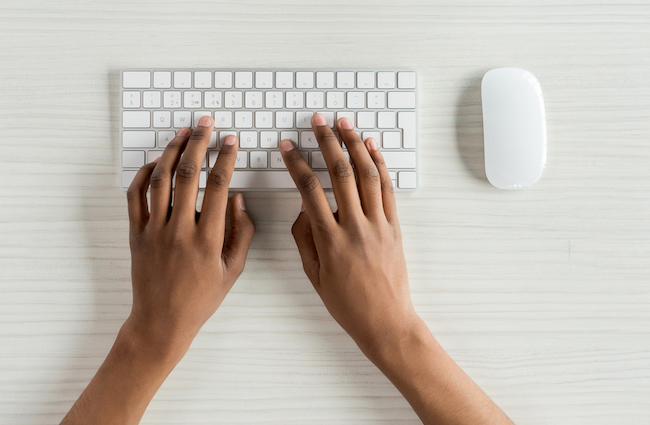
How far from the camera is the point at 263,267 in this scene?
75 centimetres

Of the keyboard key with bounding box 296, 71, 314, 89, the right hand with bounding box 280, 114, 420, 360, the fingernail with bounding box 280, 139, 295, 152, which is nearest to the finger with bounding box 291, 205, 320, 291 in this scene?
the right hand with bounding box 280, 114, 420, 360

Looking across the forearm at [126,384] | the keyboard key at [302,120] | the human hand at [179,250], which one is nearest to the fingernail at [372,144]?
the keyboard key at [302,120]

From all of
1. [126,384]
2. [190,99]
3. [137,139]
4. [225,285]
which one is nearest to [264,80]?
[190,99]

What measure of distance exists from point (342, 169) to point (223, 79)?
26 centimetres

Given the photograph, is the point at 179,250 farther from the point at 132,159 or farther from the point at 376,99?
the point at 376,99

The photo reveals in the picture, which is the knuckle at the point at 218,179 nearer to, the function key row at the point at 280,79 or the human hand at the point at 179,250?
the human hand at the point at 179,250

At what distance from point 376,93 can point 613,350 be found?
0.59 m

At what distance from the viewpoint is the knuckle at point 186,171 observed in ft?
2.20

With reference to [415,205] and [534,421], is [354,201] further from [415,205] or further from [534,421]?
[534,421]

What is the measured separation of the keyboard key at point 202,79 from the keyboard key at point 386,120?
0.95 ft

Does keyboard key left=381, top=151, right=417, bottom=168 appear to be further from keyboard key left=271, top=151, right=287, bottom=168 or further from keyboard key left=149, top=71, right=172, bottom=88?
keyboard key left=149, top=71, right=172, bottom=88

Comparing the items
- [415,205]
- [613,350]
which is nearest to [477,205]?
[415,205]

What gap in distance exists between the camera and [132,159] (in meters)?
0.73

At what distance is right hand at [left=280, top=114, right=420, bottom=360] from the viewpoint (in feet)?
2.22
